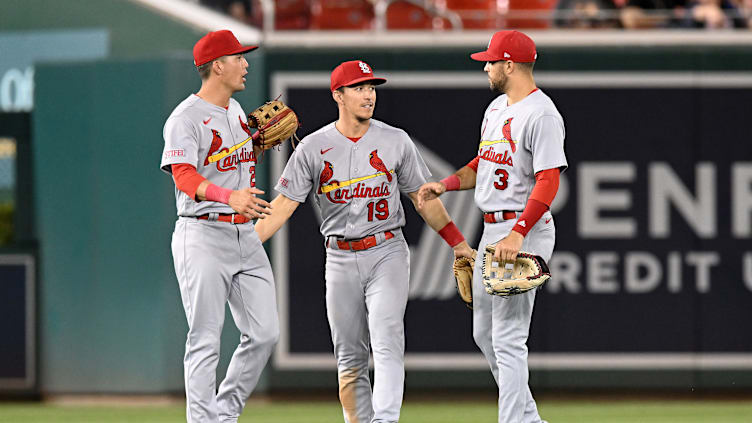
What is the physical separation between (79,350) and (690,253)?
458 centimetres

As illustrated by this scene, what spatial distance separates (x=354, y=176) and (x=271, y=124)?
536mm

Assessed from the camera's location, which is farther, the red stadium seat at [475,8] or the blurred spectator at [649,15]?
the red stadium seat at [475,8]

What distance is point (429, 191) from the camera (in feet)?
17.5

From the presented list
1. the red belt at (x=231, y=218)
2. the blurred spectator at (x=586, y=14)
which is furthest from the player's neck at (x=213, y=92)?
the blurred spectator at (x=586, y=14)

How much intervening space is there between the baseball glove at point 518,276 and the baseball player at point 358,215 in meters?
0.56

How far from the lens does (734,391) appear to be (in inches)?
312

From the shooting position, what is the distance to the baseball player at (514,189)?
Answer: 499 centimetres

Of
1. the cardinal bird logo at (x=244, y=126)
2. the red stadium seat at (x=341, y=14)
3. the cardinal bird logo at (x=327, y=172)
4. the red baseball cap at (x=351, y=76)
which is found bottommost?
the cardinal bird logo at (x=327, y=172)

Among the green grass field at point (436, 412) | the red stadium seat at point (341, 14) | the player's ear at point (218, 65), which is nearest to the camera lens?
the player's ear at point (218, 65)

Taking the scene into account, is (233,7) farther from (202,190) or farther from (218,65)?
(202,190)

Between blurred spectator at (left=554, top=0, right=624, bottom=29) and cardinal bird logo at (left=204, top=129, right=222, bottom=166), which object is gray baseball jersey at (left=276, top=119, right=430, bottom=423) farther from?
blurred spectator at (left=554, top=0, right=624, bottom=29)

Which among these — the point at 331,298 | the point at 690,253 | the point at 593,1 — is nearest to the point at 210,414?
the point at 331,298

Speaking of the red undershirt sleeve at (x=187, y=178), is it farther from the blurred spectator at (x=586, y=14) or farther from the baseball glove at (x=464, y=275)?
the blurred spectator at (x=586, y=14)

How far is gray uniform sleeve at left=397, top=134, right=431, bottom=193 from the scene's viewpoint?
5500mm
